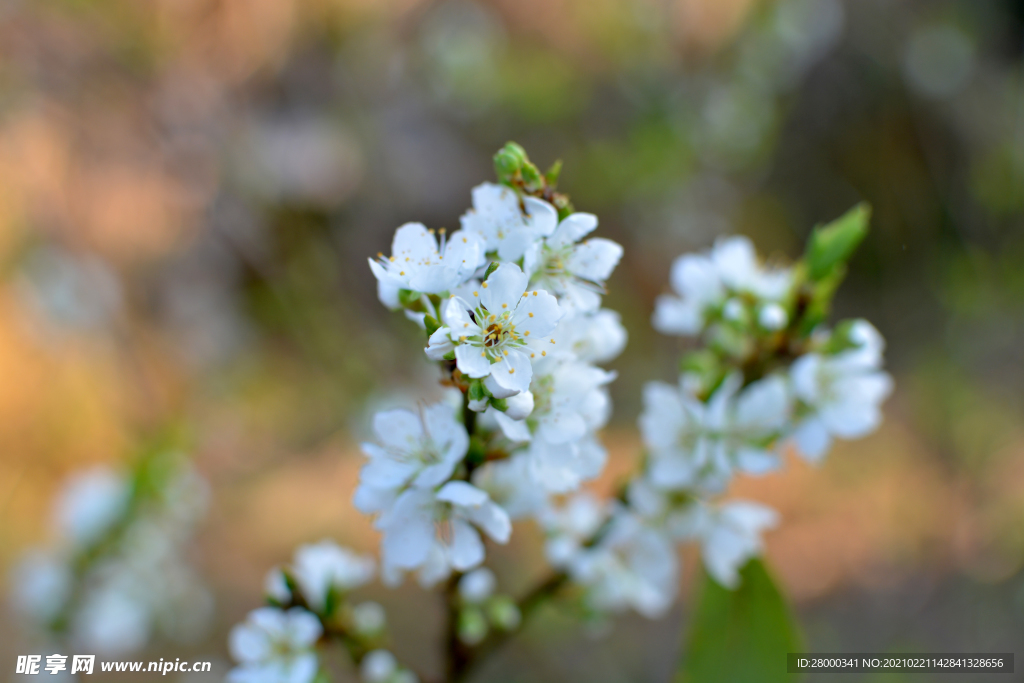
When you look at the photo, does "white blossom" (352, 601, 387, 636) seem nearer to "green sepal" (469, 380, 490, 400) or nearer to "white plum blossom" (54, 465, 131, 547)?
"green sepal" (469, 380, 490, 400)

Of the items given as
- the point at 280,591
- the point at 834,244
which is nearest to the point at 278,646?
the point at 280,591

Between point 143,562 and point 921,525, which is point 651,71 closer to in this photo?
point 921,525

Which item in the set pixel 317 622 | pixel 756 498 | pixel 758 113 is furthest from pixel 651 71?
pixel 317 622

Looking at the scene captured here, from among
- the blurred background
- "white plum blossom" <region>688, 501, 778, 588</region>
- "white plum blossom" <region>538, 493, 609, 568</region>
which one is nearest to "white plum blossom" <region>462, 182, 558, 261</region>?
"white plum blossom" <region>538, 493, 609, 568</region>

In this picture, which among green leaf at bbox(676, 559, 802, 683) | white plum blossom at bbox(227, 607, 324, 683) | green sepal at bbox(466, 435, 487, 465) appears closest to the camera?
green sepal at bbox(466, 435, 487, 465)

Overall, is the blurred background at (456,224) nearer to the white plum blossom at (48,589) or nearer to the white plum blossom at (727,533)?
the white plum blossom at (48,589)

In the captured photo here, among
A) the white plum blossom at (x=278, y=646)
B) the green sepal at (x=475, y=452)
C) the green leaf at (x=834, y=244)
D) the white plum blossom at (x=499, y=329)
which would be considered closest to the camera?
the white plum blossom at (x=499, y=329)

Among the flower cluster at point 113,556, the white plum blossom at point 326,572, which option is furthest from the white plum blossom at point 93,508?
the white plum blossom at point 326,572
